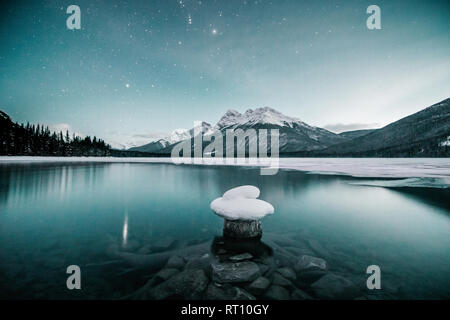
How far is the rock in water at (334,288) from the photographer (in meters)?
3.89

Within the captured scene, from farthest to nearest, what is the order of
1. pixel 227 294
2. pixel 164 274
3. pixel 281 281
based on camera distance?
1. pixel 164 274
2. pixel 281 281
3. pixel 227 294

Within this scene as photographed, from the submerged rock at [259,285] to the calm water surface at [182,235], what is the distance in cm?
207

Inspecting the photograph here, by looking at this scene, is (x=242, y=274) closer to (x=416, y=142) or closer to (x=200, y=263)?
(x=200, y=263)

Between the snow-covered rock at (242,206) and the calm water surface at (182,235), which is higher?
the snow-covered rock at (242,206)

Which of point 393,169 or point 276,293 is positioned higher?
point 393,169

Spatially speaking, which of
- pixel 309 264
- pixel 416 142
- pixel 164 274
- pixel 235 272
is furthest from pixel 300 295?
pixel 416 142

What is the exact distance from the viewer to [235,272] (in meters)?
4.46

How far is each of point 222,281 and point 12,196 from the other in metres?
16.3

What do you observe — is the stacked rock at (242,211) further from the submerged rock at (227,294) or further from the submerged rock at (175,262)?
the submerged rock at (227,294)

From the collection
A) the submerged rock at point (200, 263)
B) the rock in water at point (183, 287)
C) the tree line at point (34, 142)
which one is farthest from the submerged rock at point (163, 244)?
the tree line at point (34, 142)

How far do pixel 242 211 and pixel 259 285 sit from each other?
89.0 inches
